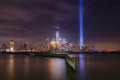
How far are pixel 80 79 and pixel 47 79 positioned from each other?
485 centimetres

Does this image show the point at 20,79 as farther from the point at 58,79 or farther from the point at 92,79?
Result: the point at 92,79

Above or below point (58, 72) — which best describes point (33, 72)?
above

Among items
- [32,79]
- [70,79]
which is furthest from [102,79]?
[32,79]

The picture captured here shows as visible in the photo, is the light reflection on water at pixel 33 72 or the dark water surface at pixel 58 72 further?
the light reflection on water at pixel 33 72

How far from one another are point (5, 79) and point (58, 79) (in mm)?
7906

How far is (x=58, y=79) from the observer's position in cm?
3656

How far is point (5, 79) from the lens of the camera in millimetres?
36031

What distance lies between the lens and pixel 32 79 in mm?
35406

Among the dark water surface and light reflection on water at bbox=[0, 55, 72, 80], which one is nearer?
the dark water surface

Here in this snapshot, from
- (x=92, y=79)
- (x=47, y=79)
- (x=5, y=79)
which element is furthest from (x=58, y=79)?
(x=5, y=79)

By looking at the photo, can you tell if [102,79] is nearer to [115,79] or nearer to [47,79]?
[115,79]

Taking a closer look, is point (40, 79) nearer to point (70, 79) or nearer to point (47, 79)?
point (47, 79)

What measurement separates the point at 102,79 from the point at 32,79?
10231mm

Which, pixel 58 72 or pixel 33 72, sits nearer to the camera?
pixel 33 72
